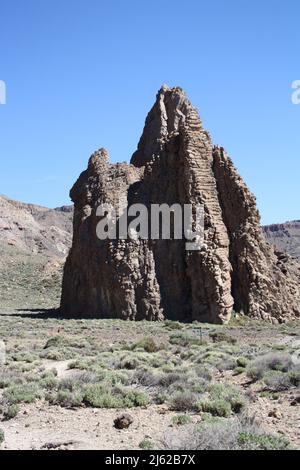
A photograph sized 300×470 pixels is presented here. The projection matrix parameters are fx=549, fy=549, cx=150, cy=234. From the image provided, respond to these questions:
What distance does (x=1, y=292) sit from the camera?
66.1 meters

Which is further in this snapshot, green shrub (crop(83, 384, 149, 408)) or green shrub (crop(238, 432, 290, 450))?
green shrub (crop(83, 384, 149, 408))

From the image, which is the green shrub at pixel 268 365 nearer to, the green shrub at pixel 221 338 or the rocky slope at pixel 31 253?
the green shrub at pixel 221 338

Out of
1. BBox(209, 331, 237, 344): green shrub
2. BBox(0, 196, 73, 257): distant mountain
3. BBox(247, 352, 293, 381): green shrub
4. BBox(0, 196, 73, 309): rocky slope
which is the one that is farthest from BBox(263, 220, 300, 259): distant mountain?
BBox(247, 352, 293, 381): green shrub

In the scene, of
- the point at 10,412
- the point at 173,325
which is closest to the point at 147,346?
the point at 173,325

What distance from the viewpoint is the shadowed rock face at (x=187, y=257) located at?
35812 millimetres

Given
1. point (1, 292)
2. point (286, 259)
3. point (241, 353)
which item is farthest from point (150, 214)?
point (1, 292)

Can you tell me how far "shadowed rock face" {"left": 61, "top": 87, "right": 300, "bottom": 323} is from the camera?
35.8m

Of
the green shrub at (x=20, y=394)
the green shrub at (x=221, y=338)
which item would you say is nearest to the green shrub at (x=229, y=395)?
the green shrub at (x=20, y=394)

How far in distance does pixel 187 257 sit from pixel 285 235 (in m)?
137

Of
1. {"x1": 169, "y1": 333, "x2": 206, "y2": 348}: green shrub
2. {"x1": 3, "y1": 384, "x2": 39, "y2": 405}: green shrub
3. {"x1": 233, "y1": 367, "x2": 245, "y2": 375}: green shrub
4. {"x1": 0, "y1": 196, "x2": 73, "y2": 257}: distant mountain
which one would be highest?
{"x1": 0, "y1": 196, "x2": 73, "y2": 257}: distant mountain

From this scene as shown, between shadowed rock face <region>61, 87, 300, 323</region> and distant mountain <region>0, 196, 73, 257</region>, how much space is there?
6641cm

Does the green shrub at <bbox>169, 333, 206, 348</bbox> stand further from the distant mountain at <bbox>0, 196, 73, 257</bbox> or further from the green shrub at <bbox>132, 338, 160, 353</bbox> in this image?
the distant mountain at <bbox>0, 196, 73, 257</bbox>

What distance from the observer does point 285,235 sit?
168 m

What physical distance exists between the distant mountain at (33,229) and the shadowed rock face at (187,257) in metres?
66.4
